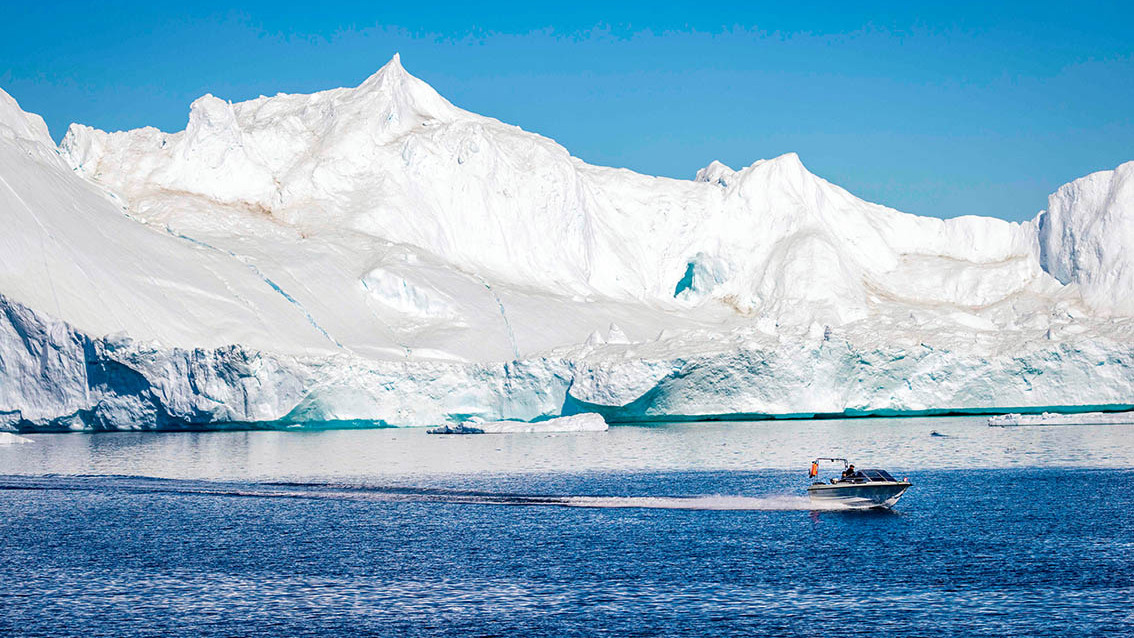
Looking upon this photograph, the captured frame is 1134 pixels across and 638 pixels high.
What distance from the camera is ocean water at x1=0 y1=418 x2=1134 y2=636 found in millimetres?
21656

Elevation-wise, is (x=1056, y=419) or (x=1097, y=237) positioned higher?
(x=1097, y=237)

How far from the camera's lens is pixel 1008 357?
225 feet

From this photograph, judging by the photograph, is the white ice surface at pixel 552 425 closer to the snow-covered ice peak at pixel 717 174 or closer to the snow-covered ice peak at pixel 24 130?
the snow-covered ice peak at pixel 24 130

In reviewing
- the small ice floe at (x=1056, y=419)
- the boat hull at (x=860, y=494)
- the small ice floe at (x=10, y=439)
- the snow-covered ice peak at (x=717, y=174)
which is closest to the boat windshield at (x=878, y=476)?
the boat hull at (x=860, y=494)

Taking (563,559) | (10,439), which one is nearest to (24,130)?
(10,439)

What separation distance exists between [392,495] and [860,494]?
14.2m

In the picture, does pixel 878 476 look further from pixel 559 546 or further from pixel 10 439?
pixel 10 439

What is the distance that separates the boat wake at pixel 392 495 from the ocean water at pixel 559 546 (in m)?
0.16

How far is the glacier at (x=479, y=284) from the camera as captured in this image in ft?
217

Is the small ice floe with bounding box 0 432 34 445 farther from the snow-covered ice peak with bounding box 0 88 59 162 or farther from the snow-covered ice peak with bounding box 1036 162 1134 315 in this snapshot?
the snow-covered ice peak with bounding box 1036 162 1134 315

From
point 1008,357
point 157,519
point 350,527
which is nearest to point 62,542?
point 157,519

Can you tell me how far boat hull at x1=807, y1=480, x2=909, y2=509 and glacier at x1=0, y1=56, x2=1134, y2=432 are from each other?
3049cm

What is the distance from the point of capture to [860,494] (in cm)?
3547

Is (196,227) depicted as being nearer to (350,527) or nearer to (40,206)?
(40,206)
